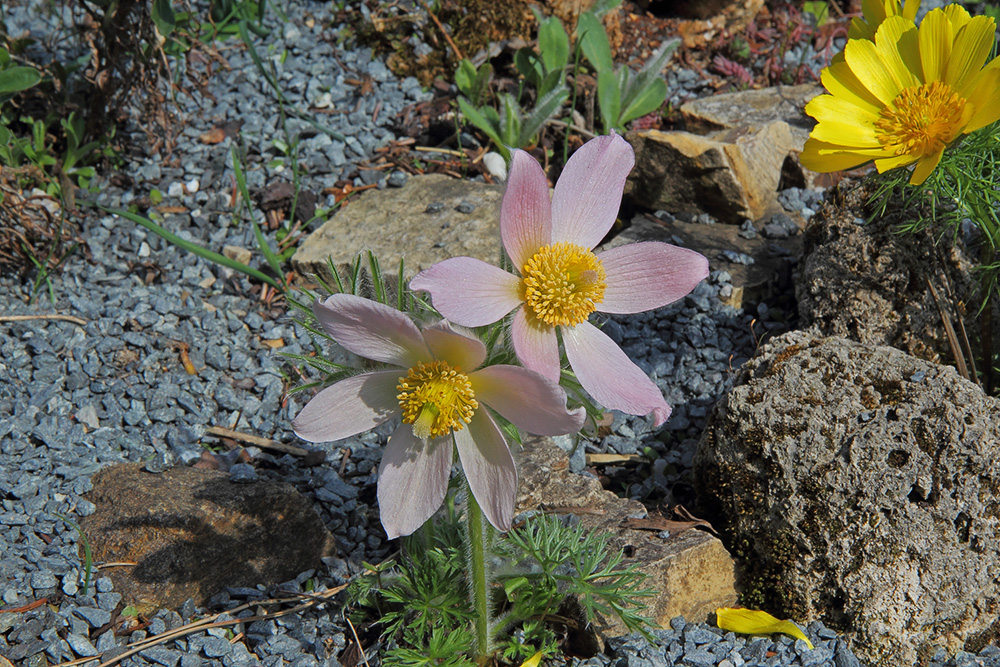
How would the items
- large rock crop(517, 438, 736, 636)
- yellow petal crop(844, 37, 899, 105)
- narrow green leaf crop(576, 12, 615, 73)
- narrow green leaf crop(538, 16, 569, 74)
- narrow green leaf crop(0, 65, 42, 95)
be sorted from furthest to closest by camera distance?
narrow green leaf crop(576, 12, 615, 73), narrow green leaf crop(538, 16, 569, 74), narrow green leaf crop(0, 65, 42, 95), yellow petal crop(844, 37, 899, 105), large rock crop(517, 438, 736, 636)

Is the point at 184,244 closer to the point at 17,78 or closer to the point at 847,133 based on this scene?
the point at 17,78

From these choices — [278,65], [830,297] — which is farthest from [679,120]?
[278,65]

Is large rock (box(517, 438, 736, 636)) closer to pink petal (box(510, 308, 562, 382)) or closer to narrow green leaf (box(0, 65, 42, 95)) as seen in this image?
pink petal (box(510, 308, 562, 382))

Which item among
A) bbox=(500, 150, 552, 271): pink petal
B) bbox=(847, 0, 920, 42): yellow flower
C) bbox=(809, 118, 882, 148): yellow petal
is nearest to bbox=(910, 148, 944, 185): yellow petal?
bbox=(809, 118, 882, 148): yellow petal

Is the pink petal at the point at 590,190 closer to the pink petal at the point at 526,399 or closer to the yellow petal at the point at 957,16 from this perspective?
the pink petal at the point at 526,399

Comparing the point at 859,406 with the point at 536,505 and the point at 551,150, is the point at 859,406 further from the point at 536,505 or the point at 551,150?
the point at 551,150

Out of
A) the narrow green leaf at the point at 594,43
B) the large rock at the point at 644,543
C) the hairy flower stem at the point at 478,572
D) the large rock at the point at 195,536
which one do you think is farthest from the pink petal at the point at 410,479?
the narrow green leaf at the point at 594,43
